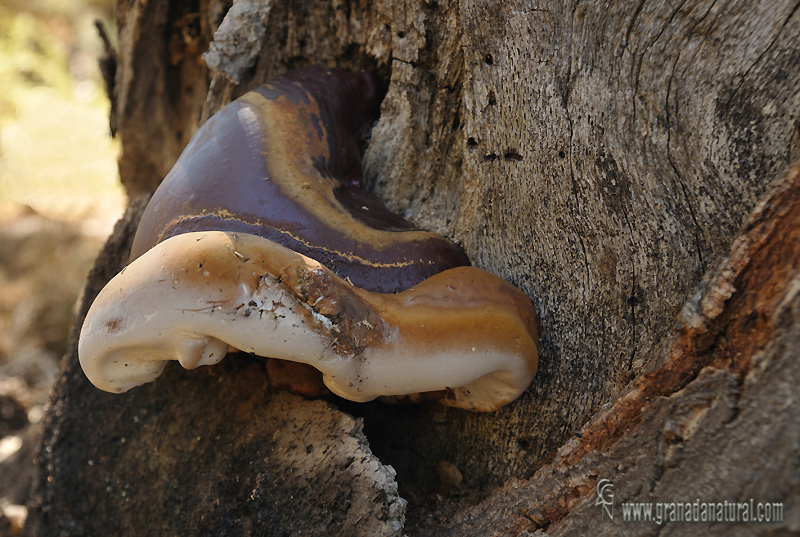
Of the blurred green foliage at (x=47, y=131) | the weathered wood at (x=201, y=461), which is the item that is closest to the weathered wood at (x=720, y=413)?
the weathered wood at (x=201, y=461)

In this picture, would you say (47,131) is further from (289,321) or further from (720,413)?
(720,413)

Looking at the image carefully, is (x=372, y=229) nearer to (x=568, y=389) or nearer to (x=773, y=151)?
(x=568, y=389)

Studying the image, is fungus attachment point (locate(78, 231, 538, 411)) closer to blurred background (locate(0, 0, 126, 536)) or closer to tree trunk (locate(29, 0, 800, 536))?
tree trunk (locate(29, 0, 800, 536))

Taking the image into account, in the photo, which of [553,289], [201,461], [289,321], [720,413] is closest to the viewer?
[720,413]

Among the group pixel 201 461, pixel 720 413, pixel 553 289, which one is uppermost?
pixel 720 413

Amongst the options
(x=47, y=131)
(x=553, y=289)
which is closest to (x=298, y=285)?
(x=553, y=289)
